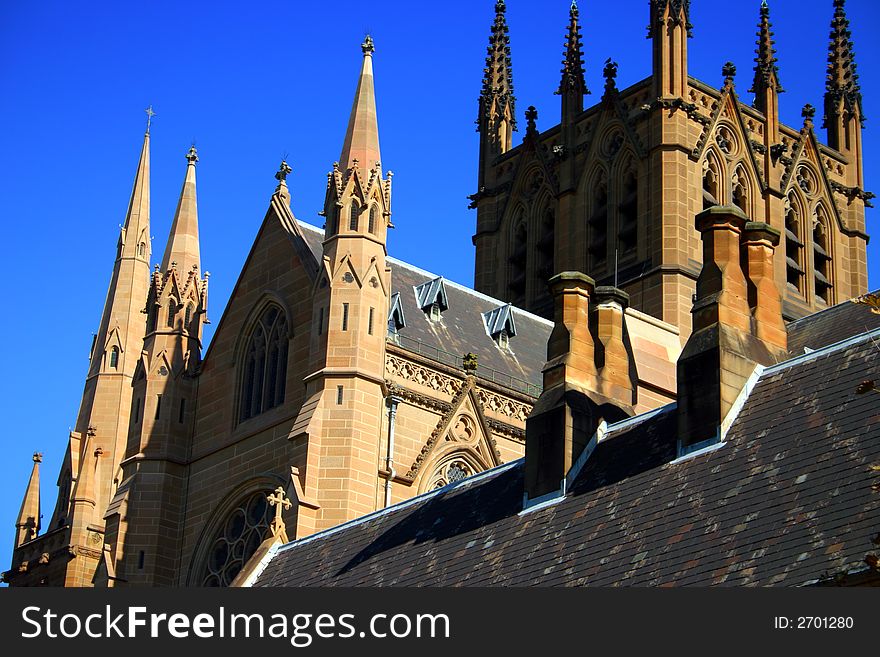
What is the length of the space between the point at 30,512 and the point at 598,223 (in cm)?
2243

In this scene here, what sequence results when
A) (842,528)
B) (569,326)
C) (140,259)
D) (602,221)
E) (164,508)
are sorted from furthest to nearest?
(602,221) → (140,259) → (164,508) → (569,326) → (842,528)

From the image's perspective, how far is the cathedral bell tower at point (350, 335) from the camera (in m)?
50.2

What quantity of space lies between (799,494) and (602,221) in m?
45.9

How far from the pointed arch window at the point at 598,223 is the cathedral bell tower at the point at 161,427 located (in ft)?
56.6

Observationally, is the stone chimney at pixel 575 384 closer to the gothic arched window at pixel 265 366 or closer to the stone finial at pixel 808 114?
the gothic arched window at pixel 265 366

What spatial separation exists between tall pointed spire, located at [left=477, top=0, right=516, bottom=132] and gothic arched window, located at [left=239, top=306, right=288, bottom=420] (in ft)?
86.6

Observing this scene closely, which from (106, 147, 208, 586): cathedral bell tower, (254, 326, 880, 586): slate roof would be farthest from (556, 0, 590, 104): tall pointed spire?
(254, 326, 880, 586): slate roof

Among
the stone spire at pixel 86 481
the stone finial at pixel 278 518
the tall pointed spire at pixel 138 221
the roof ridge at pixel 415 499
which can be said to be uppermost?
the tall pointed spire at pixel 138 221

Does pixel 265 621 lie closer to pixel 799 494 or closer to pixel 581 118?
pixel 799 494

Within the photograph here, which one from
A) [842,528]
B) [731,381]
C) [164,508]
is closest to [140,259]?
[164,508]

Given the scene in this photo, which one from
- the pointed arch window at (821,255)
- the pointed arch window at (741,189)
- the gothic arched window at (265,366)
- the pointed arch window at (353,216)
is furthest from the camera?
the pointed arch window at (821,255)

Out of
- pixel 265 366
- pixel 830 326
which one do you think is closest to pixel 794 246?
pixel 830 326

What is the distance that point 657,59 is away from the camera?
71.8 metres

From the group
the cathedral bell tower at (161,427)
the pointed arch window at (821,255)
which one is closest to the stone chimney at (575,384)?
the cathedral bell tower at (161,427)
